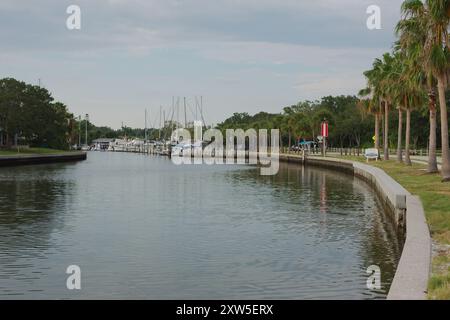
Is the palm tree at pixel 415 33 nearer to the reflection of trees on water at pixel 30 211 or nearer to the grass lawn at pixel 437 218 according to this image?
the grass lawn at pixel 437 218

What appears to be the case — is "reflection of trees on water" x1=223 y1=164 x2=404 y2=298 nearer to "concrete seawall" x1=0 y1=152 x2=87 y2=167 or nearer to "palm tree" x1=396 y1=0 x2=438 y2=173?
"palm tree" x1=396 y1=0 x2=438 y2=173

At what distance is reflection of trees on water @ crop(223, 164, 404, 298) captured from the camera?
2169 centimetres

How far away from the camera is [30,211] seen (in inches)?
1394

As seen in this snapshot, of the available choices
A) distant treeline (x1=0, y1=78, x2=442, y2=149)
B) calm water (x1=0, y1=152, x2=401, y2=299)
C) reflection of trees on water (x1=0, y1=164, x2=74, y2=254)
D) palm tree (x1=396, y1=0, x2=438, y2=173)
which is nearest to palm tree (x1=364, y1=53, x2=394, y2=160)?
distant treeline (x1=0, y1=78, x2=442, y2=149)

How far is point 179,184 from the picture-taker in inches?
2329

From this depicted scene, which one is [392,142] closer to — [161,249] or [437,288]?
[161,249]

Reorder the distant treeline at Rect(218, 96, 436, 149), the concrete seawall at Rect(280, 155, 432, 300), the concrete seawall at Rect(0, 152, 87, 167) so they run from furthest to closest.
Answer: the distant treeline at Rect(218, 96, 436, 149) → the concrete seawall at Rect(0, 152, 87, 167) → the concrete seawall at Rect(280, 155, 432, 300)

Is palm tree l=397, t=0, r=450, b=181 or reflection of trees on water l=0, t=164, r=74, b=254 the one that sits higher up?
palm tree l=397, t=0, r=450, b=181

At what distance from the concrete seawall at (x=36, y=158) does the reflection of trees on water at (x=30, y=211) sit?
31.9 m

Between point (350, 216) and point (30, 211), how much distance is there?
17.4 metres

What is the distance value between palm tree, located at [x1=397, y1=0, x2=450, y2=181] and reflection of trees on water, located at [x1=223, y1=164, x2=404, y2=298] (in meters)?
7.46

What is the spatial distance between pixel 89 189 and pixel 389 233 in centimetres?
3081

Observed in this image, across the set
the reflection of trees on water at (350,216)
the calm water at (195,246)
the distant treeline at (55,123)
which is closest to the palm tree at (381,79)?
the distant treeline at (55,123)
